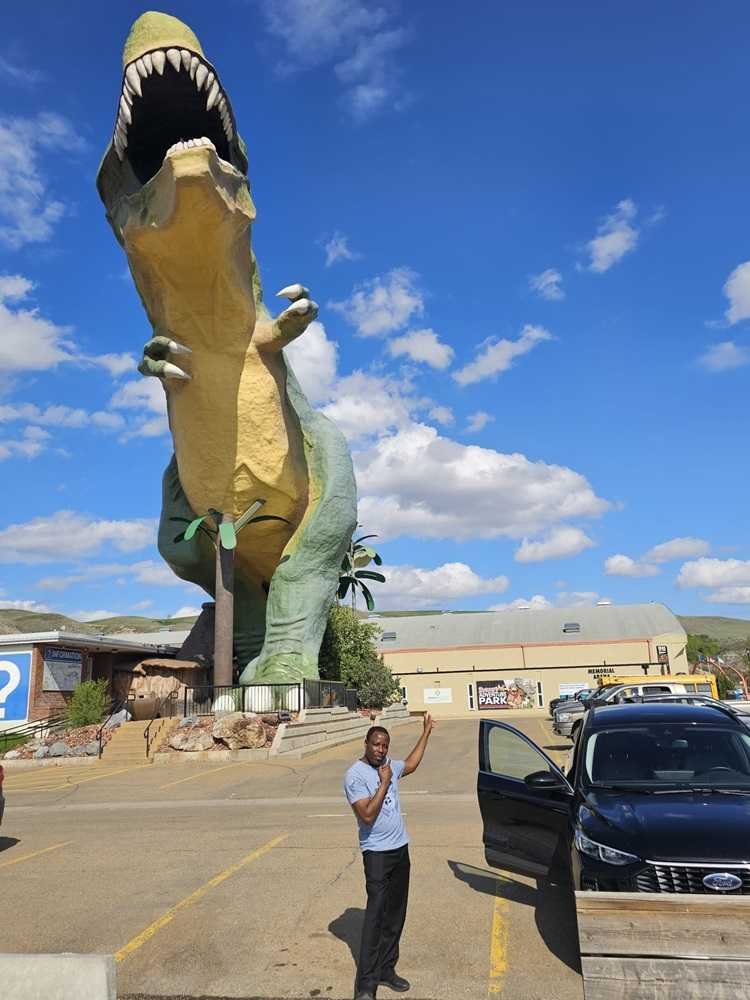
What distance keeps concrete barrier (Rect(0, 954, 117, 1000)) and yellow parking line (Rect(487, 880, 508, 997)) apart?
2023mm

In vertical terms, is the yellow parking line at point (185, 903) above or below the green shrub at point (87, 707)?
below

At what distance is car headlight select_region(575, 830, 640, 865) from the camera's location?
13.7 feet

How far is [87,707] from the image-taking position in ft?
66.5

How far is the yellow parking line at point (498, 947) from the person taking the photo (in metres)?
4.20

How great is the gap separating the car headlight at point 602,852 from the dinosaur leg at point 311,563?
15.6 m

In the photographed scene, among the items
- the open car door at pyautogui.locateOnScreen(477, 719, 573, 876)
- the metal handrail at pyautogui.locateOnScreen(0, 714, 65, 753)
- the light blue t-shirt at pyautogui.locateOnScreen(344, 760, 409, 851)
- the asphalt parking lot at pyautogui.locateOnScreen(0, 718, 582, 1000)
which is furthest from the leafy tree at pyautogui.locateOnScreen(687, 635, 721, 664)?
the light blue t-shirt at pyautogui.locateOnScreen(344, 760, 409, 851)

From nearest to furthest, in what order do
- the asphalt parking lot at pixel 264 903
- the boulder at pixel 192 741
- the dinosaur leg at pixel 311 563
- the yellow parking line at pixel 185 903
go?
the asphalt parking lot at pixel 264 903 → the yellow parking line at pixel 185 903 → the boulder at pixel 192 741 → the dinosaur leg at pixel 311 563

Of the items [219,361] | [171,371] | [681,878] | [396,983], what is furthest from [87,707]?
[681,878]

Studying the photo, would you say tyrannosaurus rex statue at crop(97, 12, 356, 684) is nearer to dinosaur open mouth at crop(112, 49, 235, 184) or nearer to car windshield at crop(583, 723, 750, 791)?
dinosaur open mouth at crop(112, 49, 235, 184)

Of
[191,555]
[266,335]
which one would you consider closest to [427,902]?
[266,335]

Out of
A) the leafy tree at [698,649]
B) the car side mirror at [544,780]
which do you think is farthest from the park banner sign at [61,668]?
the leafy tree at [698,649]

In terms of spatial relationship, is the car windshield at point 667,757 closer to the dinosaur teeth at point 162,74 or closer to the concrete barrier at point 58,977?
the concrete barrier at point 58,977

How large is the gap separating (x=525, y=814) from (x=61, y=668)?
21.5 metres

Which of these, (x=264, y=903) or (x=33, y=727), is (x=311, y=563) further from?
(x=264, y=903)
